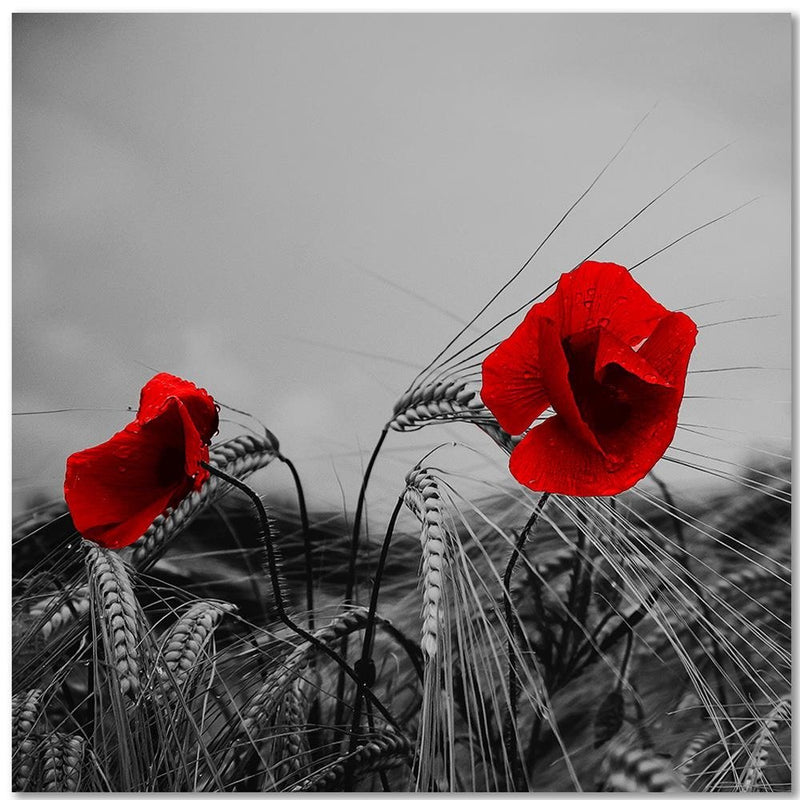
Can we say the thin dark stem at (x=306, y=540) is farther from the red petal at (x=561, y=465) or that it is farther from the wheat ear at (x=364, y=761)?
the red petal at (x=561, y=465)

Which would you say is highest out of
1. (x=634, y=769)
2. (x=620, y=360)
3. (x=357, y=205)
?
(x=357, y=205)

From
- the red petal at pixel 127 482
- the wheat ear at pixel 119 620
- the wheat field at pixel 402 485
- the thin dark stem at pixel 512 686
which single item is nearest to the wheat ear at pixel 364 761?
the wheat field at pixel 402 485

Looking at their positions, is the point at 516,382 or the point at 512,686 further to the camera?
the point at 512,686

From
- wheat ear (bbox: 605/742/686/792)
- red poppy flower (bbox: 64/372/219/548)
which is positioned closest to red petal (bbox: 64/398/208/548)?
red poppy flower (bbox: 64/372/219/548)

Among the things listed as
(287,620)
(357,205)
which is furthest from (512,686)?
(357,205)

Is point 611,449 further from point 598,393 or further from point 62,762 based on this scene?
point 62,762

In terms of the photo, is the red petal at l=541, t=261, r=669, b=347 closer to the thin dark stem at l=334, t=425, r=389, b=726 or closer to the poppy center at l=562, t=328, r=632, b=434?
the poppy center at l=562, t=328, r=632, b=434
